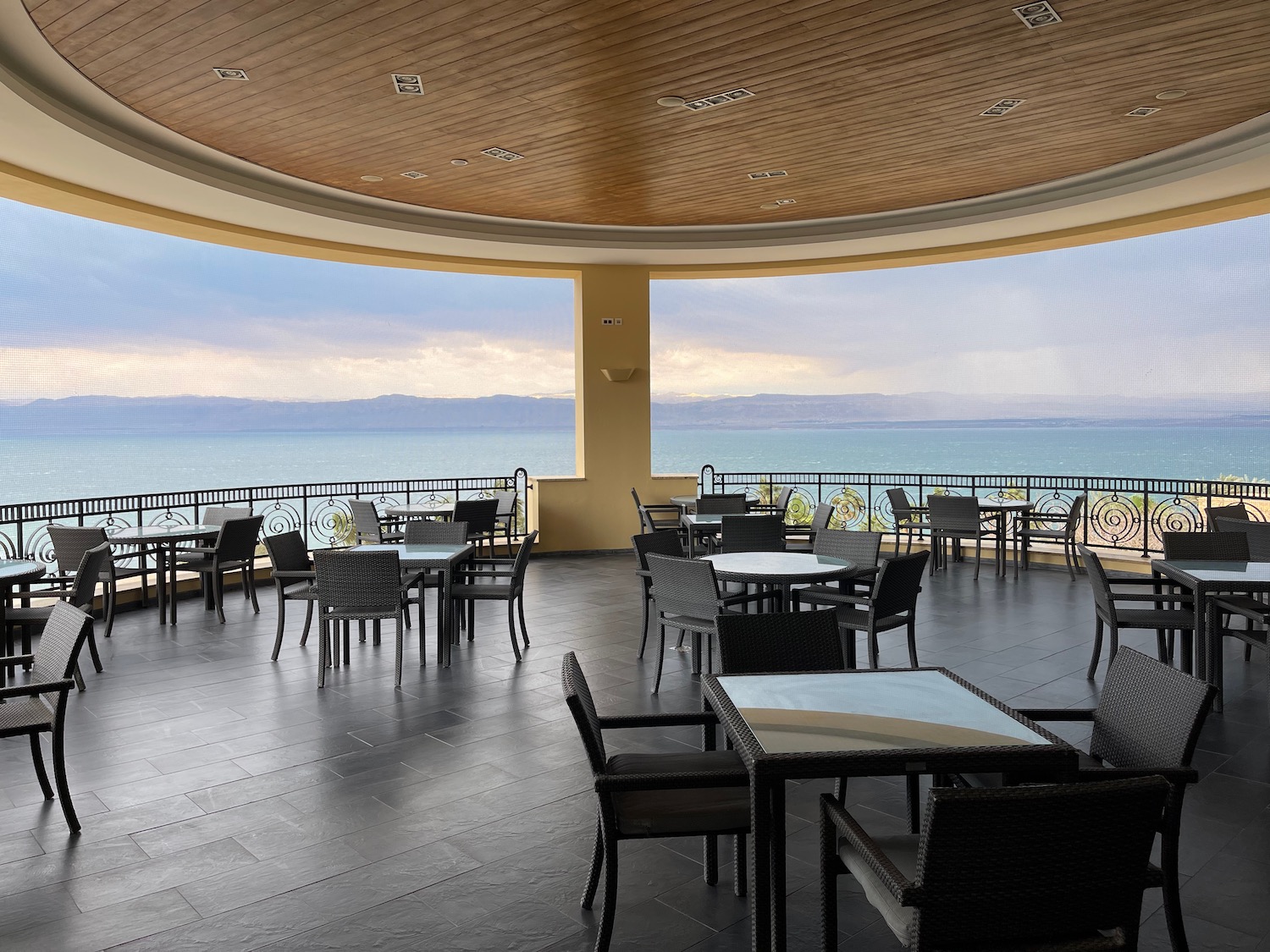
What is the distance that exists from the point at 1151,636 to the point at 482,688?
15.2ft

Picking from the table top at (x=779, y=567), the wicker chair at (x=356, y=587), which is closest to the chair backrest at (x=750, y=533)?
the table top at (x=779, y=567)

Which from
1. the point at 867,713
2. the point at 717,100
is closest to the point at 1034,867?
the point at 867,713

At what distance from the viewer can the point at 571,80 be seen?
493 cm

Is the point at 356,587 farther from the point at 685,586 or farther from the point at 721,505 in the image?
the point at 721,505

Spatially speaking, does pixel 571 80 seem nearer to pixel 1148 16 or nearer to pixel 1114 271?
pixel 1148 16

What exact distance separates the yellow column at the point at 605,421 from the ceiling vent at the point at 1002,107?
525 cm

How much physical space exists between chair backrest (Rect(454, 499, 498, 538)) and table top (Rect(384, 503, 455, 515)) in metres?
0.33

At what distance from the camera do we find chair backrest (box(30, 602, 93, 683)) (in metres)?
3.10

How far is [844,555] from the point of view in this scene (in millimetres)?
5504

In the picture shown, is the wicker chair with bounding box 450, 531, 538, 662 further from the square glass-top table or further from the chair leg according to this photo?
the square glass-top table

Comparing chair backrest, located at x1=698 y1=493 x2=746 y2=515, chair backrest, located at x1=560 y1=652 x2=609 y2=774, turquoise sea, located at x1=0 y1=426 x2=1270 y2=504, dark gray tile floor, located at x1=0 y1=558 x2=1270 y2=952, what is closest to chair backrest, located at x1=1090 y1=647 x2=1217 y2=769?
dark gray tile floor, located at x1=0 y1=558 x2=1270 y2=952

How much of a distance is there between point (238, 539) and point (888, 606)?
4981 mm

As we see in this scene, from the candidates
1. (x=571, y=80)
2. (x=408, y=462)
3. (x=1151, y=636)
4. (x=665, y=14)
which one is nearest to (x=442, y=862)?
(x=665, y=14)

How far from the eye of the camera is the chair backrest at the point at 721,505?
8.04 meters
